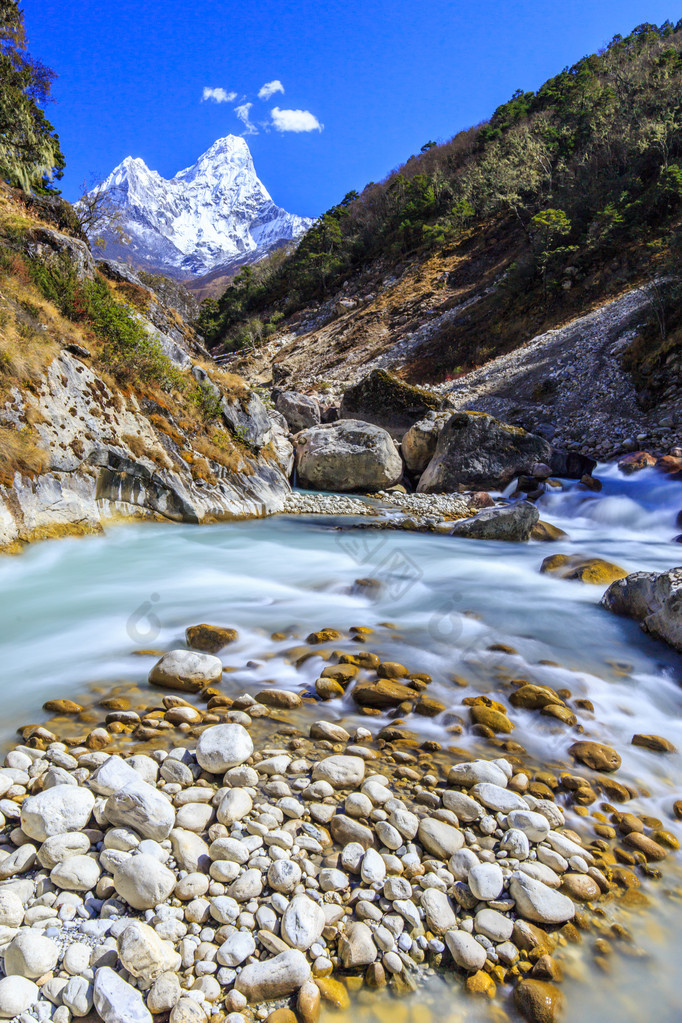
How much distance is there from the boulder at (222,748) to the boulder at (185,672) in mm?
1094

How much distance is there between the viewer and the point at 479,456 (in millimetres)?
15609

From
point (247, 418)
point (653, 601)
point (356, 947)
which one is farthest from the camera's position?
point (247, 418)

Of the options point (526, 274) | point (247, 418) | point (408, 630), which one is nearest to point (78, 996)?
point (408, 630)

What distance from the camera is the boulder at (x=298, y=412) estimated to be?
21.3m

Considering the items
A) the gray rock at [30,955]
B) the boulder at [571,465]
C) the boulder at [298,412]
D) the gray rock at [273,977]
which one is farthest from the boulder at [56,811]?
the boulder at [298,412]

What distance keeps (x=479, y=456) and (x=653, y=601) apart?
995 cm

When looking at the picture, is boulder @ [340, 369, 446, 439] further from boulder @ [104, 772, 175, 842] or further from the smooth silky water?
boulder @ [104, 772, 175, 842]

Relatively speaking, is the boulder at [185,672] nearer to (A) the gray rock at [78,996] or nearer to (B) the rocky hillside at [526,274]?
(A) the gray rock at [78,996]

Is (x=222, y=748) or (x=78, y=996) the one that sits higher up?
(x=222, y=748)

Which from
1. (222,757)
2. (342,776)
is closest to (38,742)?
(222,757)

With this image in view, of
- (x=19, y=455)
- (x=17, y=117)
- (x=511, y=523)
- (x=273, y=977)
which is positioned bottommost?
(x=273, y=977)

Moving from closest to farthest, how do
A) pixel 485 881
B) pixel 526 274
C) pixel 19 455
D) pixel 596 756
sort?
pixel 485 881 → pixel 596 756 → pixel 19 455 → pixel 526 274

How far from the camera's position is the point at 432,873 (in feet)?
8.61

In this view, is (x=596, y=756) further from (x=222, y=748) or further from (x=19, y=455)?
(x=19, y=455)
